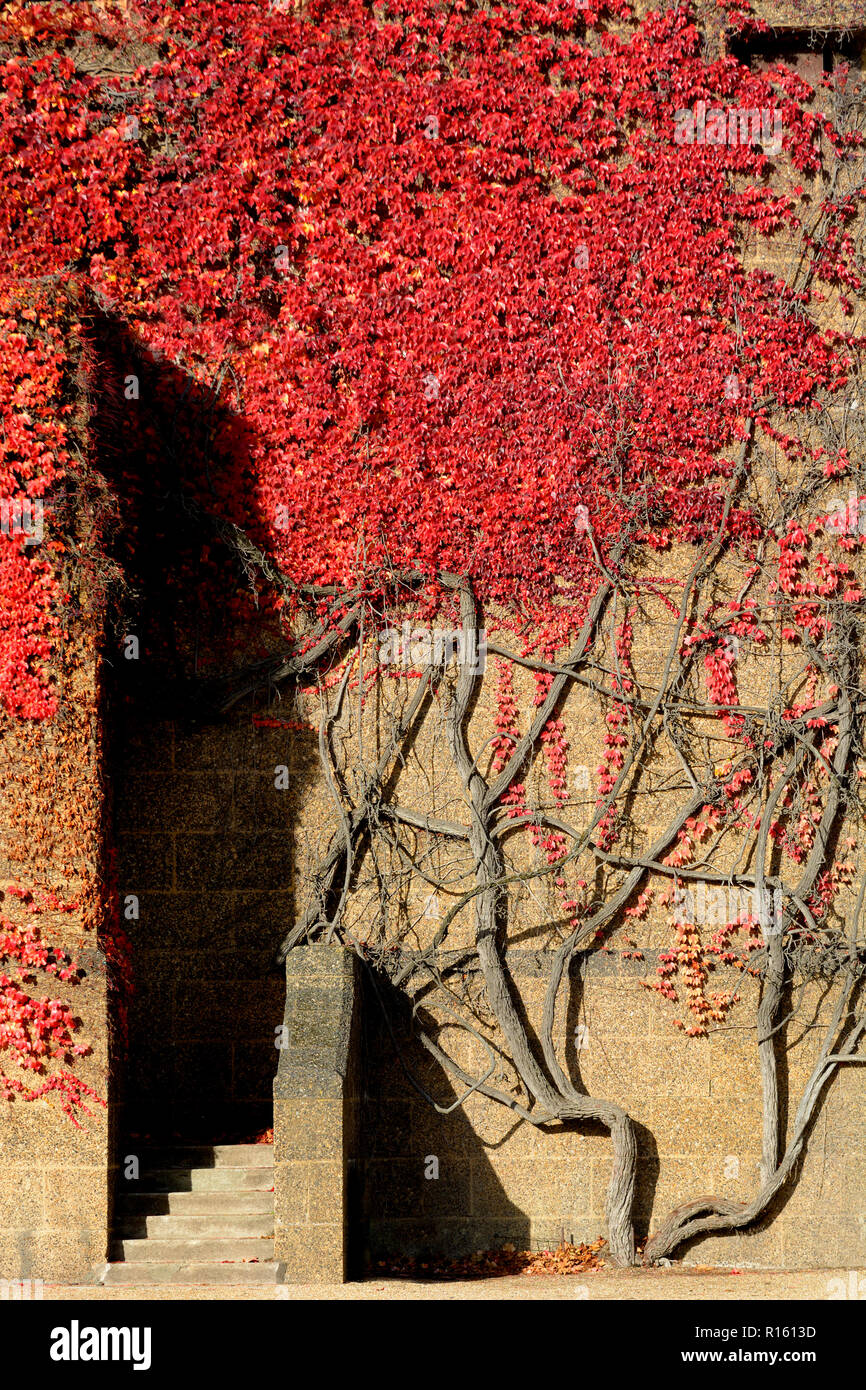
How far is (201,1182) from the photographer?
22.1ft

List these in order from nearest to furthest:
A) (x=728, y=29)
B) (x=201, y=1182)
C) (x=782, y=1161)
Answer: (x=201, y=1182)
(x=782, y=1161)
(x=728, y=29)

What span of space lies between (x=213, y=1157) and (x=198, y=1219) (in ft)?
1.39

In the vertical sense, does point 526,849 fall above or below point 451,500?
below

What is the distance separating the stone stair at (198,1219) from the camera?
6250 mm

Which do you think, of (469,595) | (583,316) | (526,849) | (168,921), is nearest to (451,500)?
(469,595)

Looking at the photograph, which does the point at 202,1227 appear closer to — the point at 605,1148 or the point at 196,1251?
the point at 196,1251

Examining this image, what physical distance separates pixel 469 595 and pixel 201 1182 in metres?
3.49

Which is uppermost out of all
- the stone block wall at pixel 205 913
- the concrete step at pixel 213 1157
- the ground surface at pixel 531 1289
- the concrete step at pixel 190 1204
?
the stone block wall at pixel 205 913

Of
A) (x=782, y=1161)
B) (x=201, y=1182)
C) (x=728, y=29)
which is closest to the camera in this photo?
(x=201, y=1182)

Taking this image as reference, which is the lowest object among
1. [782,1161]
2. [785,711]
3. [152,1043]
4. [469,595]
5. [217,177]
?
[782,1161]

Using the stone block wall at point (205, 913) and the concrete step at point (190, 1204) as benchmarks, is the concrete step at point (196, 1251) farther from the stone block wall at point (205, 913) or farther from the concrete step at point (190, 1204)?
the stone block wall at point (205, 913)

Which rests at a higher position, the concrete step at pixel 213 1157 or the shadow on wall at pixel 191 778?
the shadow on wall at pixel 191 778

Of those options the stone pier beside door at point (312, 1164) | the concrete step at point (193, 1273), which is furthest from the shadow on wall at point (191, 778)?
the stone pier beside door at point (312, 1164)

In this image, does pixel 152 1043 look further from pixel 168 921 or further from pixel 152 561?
pixel 152 561
